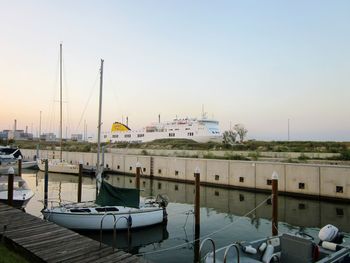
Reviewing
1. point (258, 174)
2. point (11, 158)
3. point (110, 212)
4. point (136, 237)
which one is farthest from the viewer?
point (11, 158)

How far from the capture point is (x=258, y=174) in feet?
93.4

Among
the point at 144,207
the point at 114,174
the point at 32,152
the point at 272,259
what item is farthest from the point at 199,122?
the point at 272,259

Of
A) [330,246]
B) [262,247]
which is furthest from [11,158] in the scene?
[330,246]

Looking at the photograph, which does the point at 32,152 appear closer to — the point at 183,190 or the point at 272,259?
the point at 183,190

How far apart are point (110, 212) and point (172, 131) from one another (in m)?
78.5

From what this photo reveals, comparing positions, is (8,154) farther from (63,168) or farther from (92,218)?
(92,218)

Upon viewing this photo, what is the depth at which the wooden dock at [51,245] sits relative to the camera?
30.3 feet

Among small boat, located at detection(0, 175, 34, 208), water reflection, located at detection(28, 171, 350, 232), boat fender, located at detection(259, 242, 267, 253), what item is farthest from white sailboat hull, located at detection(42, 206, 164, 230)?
boat fender, located at detection(259, 242, 267, 253)

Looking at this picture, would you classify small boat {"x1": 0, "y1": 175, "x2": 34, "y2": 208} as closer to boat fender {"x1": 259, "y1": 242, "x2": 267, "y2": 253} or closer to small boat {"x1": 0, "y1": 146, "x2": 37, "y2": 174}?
boat fender {"x1": 259, "y1": 242, "x2": 267, "y2": 253}

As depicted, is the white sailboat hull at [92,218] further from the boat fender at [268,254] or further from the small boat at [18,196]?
the boat fender at [268,254]

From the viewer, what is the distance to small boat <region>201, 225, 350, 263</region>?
9.40 metres

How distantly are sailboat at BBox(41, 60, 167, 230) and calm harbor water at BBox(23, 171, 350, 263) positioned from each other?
1.57 ft

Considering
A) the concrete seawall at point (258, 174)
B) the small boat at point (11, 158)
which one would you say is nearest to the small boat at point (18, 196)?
the concrete seawall at point (258, 174)

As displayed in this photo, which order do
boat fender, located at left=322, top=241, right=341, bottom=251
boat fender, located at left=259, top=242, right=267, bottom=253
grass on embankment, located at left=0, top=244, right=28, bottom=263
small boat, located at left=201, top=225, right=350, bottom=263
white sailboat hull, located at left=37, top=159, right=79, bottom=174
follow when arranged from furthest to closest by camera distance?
white sailboat hull, located at left=37, top=159, right=79, bottom=174, boat fender, located at left=322, top=241, right=341, bottom=251, boat fender, located at left=259, top=242, right=267, bottom=253, small boat, located at left=201, top=225, right=350, bottom=263, grass on embankment, located at left=0, top=244, right=28, bottom=263
